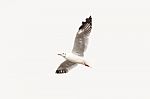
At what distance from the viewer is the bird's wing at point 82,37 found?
57.1 metres

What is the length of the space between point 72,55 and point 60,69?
8.67ft

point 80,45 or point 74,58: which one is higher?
point 80,45

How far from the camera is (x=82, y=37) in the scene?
57.0 meters

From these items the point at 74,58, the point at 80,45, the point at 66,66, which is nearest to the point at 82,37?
the point at 80,45

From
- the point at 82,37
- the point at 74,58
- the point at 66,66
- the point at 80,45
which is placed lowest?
the point at 66,66

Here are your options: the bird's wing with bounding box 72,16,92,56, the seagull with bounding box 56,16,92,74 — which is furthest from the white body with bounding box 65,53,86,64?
the bird's wing with bounding box 72,16,92,56

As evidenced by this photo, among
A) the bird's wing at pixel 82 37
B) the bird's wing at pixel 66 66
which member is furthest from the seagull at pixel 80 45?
the bird's wing at pixel 66 66

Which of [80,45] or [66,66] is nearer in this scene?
[80,45]

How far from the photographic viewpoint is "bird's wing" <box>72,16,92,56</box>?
57062 mm

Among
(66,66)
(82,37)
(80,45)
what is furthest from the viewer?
(66,66)

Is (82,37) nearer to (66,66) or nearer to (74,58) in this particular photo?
(74,58)

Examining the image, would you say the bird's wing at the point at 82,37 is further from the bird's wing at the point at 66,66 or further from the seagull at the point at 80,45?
the bird's wing at the point at 66,66

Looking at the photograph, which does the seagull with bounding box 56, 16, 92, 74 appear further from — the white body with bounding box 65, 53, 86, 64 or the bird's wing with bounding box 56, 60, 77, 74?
the bird's wing with bounding box 56, 60, 77, 74

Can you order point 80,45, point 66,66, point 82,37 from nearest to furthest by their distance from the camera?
point 82,37
point 80,45
point 66,66
